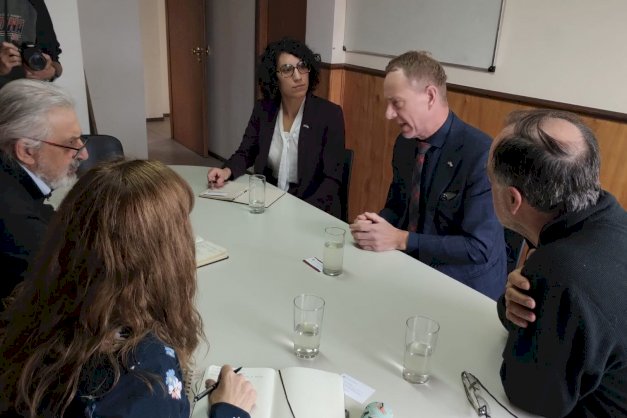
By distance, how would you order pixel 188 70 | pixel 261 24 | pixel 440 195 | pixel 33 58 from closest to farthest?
pixel 440 195 → pixel 33 58 → pixel 261 24 → pixel 188 70

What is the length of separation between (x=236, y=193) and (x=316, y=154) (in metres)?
0.54

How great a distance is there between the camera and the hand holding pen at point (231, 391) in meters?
0.98

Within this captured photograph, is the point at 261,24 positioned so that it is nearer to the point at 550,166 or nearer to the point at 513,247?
the point at 513,247

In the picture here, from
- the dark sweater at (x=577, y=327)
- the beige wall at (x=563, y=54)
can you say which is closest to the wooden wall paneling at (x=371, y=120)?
the beige wall at (x=563, y=54)

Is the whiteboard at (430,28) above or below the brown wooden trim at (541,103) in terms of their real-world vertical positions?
above

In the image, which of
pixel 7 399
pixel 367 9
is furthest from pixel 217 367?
pixel 367 9

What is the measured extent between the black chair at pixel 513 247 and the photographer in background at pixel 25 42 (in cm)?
243

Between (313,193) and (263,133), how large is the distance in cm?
41

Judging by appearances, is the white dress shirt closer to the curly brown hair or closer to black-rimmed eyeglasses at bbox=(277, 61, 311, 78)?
black-rimmed eyeglasses at bbox=(277, 61, 311, 78)

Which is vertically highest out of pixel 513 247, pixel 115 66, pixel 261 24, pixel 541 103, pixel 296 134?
pixel 261 24

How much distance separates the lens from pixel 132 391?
2.66ft

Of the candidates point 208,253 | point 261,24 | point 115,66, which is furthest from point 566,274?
point 115,66

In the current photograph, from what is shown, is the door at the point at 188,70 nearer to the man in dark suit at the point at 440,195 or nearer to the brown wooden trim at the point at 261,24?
the brown wooden trim at the point at 261,24

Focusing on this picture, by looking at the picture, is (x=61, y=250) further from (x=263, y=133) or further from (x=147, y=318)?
(x=263, y=133)
